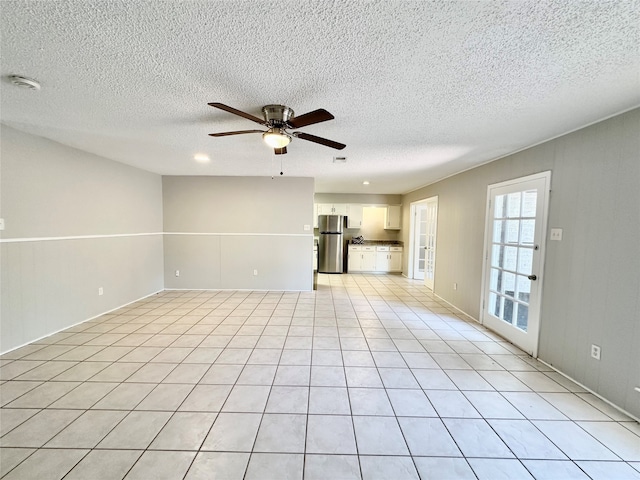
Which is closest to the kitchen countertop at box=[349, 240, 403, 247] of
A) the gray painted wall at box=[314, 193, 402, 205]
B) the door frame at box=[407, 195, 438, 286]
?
the door frame at box=[407, 195, 438, 286]

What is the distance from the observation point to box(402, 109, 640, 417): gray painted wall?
193 centimetres

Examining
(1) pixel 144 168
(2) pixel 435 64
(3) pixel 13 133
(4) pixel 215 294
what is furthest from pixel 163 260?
(2) pixel 435 64

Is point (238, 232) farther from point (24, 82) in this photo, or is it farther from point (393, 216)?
point (393, 216)

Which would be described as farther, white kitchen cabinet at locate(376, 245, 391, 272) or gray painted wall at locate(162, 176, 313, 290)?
white kitchen cabinet at locate(376, 245, 391, 272)

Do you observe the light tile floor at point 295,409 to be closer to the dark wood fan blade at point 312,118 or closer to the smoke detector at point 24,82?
the dark wood fan blade at point 312,118

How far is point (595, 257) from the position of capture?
2.19 meters

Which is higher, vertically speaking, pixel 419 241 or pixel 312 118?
pixel 312 118

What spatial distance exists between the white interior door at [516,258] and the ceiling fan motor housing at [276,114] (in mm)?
2741

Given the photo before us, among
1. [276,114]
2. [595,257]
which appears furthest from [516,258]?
[276,114]

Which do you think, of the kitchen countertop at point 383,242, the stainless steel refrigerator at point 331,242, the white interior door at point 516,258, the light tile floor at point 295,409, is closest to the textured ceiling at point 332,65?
the white interior door at point 516,258

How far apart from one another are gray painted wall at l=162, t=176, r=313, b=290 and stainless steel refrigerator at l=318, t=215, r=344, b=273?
2.12 metres

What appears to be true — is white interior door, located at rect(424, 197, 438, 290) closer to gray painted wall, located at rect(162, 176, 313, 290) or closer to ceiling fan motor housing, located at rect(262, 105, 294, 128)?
gray painted wall, located at rect(162, 176, 313, 290)

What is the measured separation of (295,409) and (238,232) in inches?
157

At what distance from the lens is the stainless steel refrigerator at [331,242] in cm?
736
